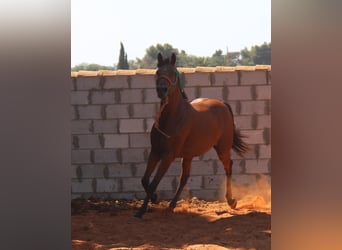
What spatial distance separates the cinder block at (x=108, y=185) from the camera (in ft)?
20.6

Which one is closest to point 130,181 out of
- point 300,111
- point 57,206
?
point 57,206

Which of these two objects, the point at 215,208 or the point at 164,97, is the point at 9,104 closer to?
the point at 164,97

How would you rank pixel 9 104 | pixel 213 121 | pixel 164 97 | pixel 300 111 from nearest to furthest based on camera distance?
pixel 300 111 < pixel 9 104 < pixel 164 97 < pixel 213 121

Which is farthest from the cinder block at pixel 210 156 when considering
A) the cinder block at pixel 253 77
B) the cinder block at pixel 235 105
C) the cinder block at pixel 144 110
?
the cinder block at pixel 253 77

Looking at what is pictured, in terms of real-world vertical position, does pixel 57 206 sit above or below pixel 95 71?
below

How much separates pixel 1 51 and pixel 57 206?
80cm

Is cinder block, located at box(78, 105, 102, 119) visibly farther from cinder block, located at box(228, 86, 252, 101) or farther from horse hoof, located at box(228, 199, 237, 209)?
horse hoof, located at box(228, 199, 237, 209)

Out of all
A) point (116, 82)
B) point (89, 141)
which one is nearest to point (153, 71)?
point (116, 82)

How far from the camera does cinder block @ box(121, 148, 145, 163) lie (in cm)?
625

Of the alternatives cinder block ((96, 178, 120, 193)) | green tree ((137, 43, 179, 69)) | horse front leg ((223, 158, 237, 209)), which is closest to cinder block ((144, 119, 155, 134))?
cinder block ((96, 178, 120, 193))

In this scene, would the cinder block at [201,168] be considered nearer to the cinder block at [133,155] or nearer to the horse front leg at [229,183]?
the horse front leg at [229,183]

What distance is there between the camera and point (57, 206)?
272 centimetres

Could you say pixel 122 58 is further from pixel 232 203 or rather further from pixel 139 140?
pixel 232 203

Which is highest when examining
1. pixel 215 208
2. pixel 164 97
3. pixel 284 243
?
pixel 164 97
